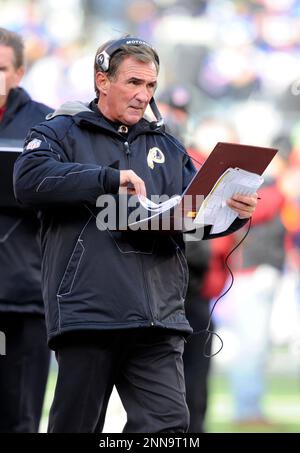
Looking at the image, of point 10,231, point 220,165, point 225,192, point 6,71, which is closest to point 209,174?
point 220,165

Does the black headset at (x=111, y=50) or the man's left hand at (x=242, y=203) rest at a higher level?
the black headset at (x=111, y=50)

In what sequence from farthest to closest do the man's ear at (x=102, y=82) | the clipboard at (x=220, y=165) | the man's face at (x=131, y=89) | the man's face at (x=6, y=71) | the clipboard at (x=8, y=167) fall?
1. the man's face at (x=6, y=71)
2. the clipboard at (x=8, y=167)
3. the man's ear at (x=102, y=82)
4. the man's face at (x=131, y=89)
5. the clipboard at (x=220, y=165)

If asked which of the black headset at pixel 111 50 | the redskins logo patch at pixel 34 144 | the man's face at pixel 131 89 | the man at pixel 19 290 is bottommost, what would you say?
the man at pixel 19 290

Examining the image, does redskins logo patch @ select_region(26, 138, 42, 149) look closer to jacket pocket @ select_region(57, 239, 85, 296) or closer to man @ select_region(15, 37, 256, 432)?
man @ select_region(15, 37, 256, 432)

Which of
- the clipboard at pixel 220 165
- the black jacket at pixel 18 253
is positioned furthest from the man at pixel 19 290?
the clipboard at pixel 220 165

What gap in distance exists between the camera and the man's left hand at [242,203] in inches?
199

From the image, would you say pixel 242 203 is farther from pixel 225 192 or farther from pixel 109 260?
pixel 109 260

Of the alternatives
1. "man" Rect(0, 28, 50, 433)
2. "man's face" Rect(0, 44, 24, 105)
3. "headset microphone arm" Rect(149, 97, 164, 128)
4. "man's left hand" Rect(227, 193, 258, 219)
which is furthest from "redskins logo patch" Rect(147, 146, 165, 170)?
"man's face" Rect(0, 44, 24, 105)

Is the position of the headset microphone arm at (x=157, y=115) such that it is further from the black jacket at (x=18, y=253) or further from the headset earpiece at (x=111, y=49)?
the black jacket at (x=18, y=253)

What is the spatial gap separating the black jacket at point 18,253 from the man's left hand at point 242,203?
1493 millimetres

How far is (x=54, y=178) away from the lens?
4930 mm

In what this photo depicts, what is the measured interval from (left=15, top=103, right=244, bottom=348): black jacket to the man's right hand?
30mm

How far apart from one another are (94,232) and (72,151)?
39 cm
